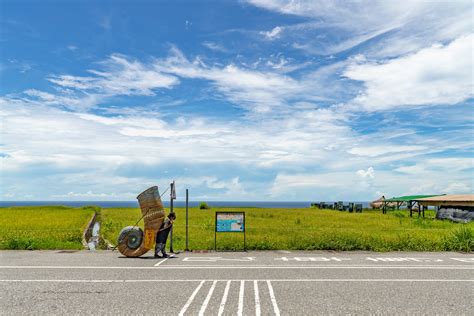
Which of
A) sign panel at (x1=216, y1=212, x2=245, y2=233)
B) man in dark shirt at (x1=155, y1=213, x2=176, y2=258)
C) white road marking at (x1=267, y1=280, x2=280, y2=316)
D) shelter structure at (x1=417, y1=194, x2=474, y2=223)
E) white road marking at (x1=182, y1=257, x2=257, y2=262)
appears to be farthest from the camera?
shelter structure at (x1=417, y1=194, x2=474, y2=223)

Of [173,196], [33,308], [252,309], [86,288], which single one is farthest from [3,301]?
[173,196]

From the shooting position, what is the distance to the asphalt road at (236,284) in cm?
904

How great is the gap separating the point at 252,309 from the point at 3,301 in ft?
18.3

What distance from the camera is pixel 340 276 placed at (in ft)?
40.9

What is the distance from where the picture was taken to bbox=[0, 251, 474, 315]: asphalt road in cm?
904

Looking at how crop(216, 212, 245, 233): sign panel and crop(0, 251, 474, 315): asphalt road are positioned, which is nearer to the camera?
crop(0, 251, 474, 315): asphalt road

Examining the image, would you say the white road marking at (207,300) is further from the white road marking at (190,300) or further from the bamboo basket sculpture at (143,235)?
the bamboo basket sculpture at (143,235)

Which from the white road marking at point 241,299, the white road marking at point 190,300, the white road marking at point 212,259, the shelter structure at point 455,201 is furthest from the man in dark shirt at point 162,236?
the shelter structure at point 455,201

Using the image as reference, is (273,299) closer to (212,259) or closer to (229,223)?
(212,259)

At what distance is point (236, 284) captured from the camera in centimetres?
1123

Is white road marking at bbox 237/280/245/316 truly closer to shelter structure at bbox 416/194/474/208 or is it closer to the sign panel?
the sign panel

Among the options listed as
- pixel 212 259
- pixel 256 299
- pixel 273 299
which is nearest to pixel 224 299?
pixel 256 299

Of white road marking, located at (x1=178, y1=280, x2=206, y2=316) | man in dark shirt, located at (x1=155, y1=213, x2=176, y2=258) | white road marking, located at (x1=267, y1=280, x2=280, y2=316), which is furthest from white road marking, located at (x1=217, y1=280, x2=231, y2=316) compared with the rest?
man in dark shirt, located at (x1=155, y1=213, x2=176, y2=258)

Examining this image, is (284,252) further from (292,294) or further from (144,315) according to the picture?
(144,315)
